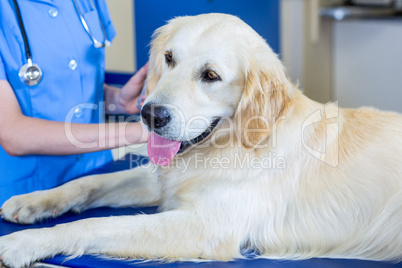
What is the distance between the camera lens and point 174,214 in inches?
51.4

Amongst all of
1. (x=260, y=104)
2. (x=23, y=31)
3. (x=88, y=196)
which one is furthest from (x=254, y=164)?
(x=23, y=31)

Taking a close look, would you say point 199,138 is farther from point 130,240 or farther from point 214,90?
point 130,240

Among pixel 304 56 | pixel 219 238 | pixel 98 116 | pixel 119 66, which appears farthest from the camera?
pixel 304 56

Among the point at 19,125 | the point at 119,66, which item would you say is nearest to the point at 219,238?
the point at 19,125

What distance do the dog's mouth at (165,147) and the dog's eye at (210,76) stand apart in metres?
0.11

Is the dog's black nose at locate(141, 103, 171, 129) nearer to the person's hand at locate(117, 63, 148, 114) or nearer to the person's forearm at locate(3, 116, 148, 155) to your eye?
the person's forearm at locate(3, 116, 148, 155)

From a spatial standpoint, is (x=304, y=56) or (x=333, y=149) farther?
(x=304, y=56)

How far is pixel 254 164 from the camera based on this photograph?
1.35 metres

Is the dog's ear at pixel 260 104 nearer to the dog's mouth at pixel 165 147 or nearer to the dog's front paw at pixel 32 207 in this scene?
the dog's mouth at pixel 165 147

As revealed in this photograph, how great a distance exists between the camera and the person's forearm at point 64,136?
1.41 meters

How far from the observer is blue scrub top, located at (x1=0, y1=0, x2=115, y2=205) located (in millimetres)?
1464

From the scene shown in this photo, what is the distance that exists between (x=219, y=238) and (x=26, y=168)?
686mm

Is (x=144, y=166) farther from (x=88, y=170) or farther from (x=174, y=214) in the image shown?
(x=174, y=214)

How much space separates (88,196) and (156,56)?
485 millimetres
